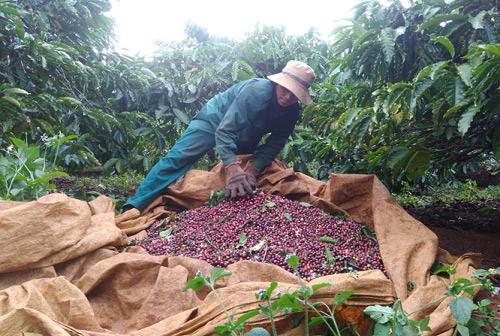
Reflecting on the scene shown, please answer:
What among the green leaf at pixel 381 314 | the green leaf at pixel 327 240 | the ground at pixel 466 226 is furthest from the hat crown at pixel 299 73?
the green leaf at pixel 381 314

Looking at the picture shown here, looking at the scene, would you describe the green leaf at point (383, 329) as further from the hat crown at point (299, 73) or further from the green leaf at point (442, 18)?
the hat crown at point (299, 73)

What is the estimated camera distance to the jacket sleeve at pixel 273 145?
2.65 m

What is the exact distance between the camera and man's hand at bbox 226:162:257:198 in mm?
2236

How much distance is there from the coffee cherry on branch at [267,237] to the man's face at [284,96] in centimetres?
64

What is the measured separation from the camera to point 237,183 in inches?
89.1

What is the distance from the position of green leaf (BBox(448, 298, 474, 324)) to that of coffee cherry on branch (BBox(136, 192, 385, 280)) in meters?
0.63

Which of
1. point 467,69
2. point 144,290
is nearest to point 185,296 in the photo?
point 144,290

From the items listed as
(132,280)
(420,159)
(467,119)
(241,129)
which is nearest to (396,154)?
(420,159)

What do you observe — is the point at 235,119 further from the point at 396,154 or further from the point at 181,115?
the point at 181,115

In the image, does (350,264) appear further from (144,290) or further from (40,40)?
(40,40)

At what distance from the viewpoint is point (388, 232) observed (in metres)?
1.85

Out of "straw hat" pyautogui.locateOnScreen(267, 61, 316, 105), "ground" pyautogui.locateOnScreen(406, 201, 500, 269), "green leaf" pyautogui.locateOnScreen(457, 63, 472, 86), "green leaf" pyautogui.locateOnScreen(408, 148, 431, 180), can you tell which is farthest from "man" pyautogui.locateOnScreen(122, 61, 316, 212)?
"ground" pyautogui.locateOnScreen(406, 201, 500, 269)

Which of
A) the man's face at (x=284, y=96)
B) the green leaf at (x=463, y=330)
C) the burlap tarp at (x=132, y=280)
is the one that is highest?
the man's face at (x=284, y=96)

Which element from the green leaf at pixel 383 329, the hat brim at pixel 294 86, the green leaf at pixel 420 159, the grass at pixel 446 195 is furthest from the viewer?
the grass at pixel 446 195
